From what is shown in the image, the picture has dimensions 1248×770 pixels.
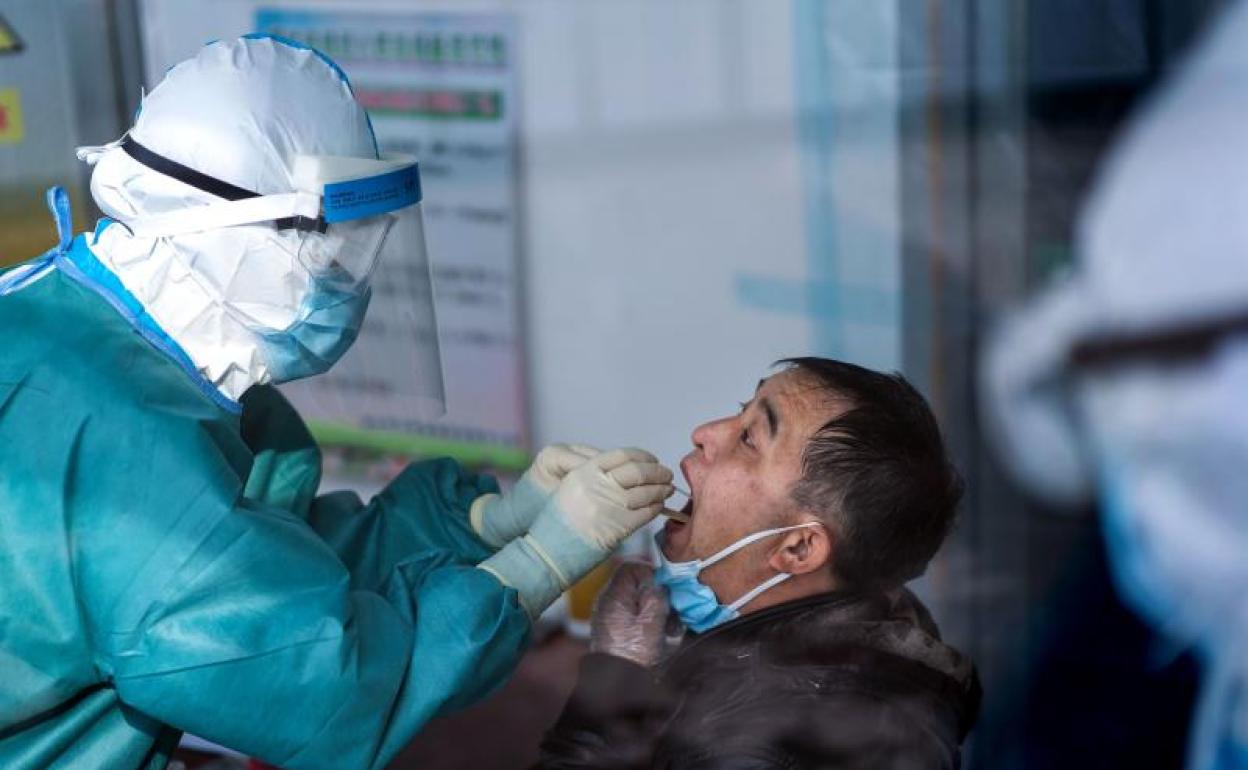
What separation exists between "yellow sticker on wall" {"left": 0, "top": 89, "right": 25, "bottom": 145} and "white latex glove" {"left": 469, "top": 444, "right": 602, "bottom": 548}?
2334 millimetres

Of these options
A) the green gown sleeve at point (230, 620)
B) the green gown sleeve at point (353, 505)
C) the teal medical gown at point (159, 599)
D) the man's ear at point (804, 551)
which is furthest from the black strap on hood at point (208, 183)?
the man's ear at point (804, 551)

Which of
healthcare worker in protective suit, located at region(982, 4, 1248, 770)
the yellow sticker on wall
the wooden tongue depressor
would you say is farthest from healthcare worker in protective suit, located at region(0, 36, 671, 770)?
the yellow sticker on wall

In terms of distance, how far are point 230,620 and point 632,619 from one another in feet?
2.41

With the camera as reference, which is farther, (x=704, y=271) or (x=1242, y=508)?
(x=704, y=271)

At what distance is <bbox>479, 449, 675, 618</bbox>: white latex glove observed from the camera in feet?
6.61

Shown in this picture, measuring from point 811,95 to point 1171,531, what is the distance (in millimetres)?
1691

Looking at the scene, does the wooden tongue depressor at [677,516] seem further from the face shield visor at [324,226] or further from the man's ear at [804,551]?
the face shield visor at [324,226]

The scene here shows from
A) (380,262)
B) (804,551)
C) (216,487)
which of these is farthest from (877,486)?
(216,487)

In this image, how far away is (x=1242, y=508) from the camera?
1.55 metres

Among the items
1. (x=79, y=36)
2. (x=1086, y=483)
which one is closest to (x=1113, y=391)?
(x=1086, y=483)

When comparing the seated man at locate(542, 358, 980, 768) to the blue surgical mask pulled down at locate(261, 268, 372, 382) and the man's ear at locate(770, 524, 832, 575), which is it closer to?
the man's ear at locate(770, 524, 832, 575)

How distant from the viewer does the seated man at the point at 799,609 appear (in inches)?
81.2

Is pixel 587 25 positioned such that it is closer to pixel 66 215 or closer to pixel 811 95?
pixel 811 95

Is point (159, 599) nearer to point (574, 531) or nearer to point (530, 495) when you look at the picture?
point (574, 531)
